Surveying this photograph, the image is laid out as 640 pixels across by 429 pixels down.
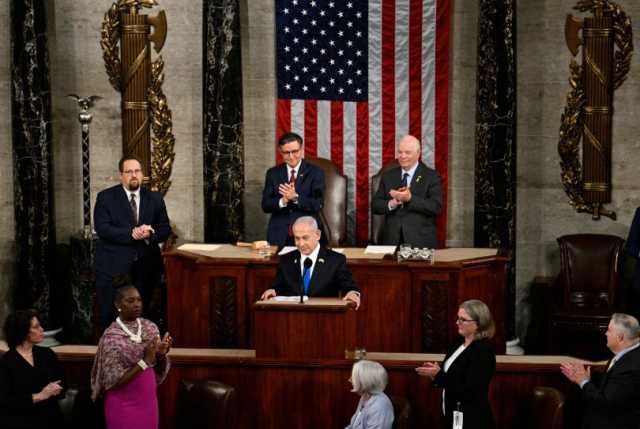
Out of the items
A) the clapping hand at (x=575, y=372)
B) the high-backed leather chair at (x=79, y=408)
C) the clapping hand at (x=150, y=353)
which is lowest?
the high-backed leather chair at (x=79, y=408)

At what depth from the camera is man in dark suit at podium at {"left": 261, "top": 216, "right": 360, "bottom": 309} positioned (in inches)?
320

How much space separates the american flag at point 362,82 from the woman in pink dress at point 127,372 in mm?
5640

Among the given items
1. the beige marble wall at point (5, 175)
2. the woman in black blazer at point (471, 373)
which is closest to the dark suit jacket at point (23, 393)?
the woman in black blazer at point (471, 373)

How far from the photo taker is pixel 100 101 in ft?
40.6

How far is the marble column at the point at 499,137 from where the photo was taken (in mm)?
11523

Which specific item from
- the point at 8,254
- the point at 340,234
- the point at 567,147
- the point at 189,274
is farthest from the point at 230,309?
the point at 567,147

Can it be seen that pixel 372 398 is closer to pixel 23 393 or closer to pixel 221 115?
pixel 23 393

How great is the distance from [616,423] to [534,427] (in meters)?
0.69

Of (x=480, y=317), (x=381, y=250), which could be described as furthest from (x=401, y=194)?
(x=480, y=317)

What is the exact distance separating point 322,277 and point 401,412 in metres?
1.50

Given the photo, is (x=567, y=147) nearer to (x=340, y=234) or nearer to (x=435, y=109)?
(x=435, y=109)

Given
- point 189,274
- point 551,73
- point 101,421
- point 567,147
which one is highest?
point 551,73

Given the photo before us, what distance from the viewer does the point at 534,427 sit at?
7.26m

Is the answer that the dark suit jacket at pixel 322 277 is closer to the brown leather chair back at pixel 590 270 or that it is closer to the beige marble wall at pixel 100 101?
the brown leather chair back at pixel 590 270
